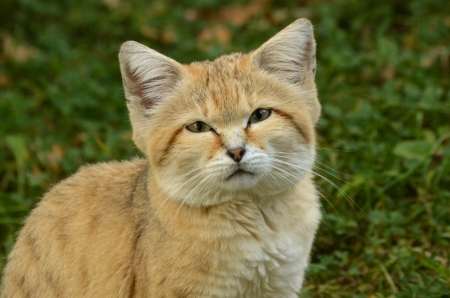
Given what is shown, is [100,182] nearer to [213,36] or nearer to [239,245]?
[239,245]

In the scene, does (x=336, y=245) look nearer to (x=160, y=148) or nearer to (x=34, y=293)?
(x=160, y=148)

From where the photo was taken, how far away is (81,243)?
360 centimetres

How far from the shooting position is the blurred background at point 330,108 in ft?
14.6

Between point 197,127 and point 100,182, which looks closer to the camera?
point 197,127

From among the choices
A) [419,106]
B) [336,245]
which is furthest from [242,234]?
[419,106]

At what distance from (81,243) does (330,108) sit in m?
2.83

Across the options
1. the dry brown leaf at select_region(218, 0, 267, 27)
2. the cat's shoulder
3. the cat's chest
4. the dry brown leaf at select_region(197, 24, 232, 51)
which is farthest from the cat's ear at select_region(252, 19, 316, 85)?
the dry brown leaf at select_region(218, 0, 267, 27)

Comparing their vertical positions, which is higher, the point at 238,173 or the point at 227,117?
the point at 227,117

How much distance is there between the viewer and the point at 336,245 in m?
4.62

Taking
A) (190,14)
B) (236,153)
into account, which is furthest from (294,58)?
(190,14)

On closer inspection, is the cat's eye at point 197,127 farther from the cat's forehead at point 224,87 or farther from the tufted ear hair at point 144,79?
the tufted ear hair at point 144,79

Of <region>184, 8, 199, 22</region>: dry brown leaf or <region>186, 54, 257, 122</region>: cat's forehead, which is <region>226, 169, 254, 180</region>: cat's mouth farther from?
<region>184, 8, 199, 22</region>: dry brown leaf

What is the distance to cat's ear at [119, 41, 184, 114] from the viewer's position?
3434 millimetres

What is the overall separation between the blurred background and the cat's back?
796 millimetres
